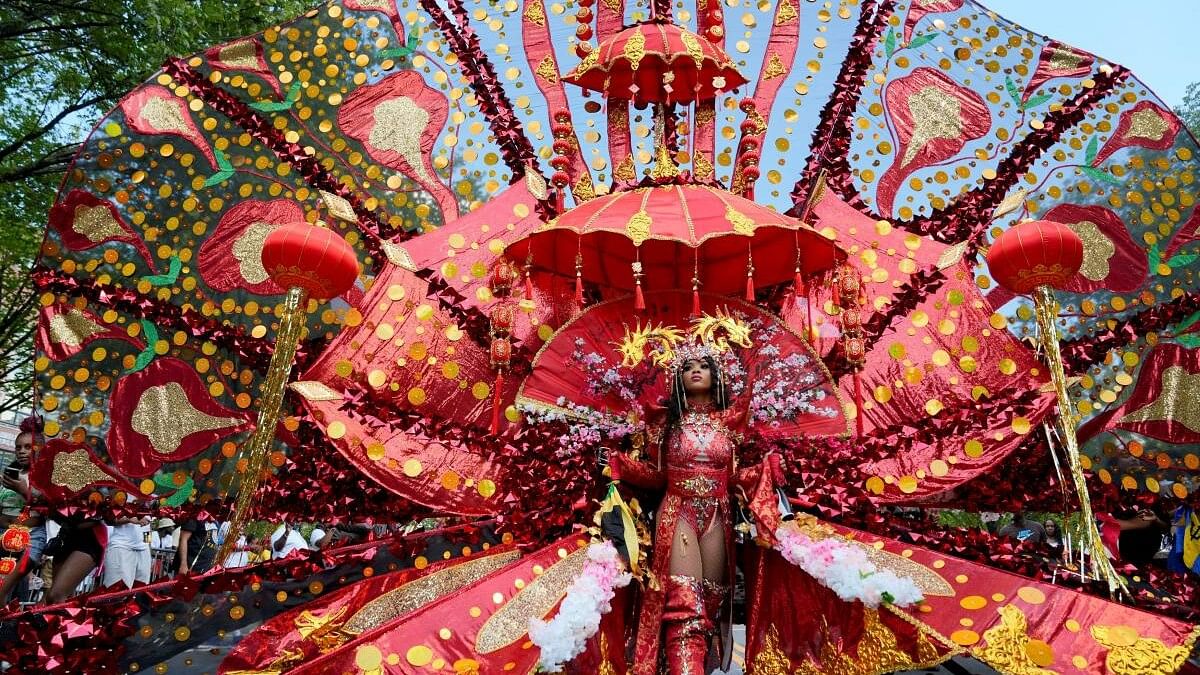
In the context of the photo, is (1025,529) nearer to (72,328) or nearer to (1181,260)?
(1181,260)

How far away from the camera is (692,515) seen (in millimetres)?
4199

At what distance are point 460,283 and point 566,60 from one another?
6.70ft

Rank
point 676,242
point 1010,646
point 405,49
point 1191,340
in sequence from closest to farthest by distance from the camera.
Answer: point 1010,646 → point 676,242 → point 1191,340 → point 405,49

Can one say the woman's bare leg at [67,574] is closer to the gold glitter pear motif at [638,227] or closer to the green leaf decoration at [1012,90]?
the gold glitter pear motif at [638,227]

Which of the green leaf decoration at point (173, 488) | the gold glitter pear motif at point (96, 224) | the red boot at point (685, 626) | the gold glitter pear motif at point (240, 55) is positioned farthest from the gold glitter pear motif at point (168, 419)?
the red boot at point (685, 626)

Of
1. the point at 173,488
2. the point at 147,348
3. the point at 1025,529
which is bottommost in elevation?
the point at 1025,529

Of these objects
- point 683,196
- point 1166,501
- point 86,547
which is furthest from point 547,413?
point 1166,501

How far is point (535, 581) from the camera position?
380 centimetres

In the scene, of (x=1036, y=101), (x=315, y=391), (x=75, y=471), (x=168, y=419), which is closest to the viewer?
(x=75, y=471)

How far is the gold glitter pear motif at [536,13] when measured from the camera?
6160 millimetres

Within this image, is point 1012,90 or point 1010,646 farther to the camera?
point 1012,90

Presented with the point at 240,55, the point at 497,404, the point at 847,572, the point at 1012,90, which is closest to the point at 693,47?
the point at 1012,90

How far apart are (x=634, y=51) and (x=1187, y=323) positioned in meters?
3.74

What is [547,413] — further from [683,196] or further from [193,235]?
[193,235]
